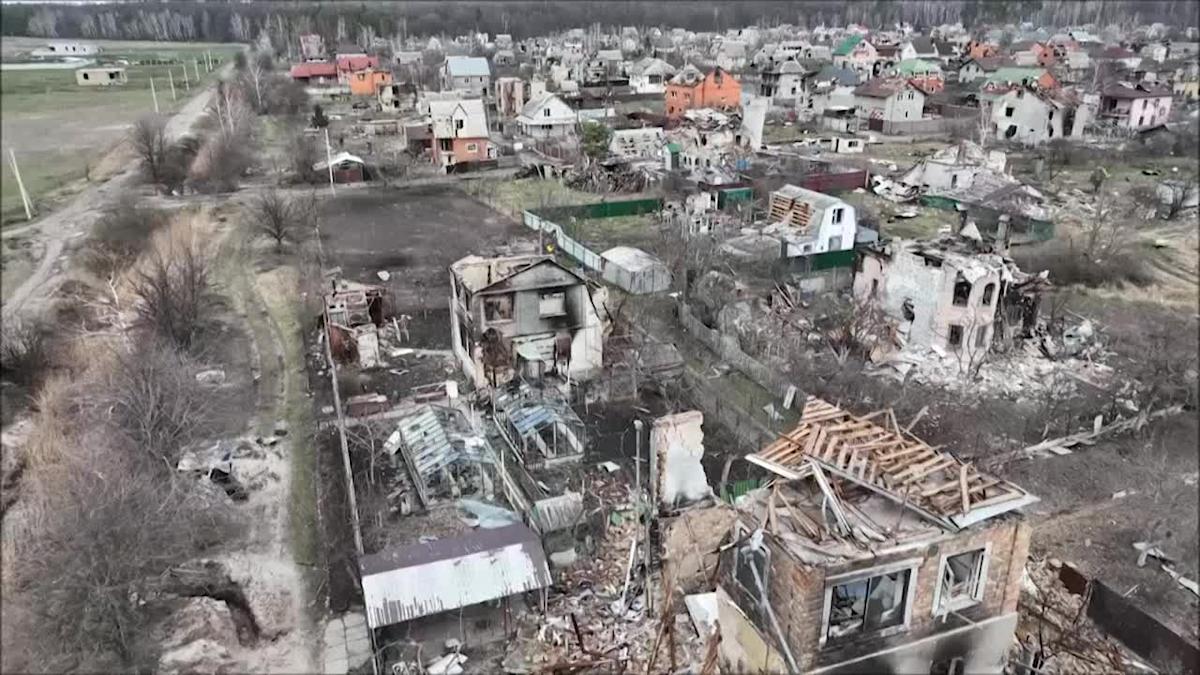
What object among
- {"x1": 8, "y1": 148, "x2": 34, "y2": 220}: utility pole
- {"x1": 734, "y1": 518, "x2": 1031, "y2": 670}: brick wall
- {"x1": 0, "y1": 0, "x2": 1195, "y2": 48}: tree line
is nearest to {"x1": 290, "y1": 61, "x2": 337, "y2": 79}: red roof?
{"x1": 0, "y1": 0, "x2": 1195, "y2": 48}: tree line

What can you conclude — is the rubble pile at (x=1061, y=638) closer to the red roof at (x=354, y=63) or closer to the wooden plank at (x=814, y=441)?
the wooden plank at (x=814, y=441)

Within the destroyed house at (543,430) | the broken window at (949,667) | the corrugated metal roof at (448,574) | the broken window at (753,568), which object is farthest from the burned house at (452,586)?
the broken window at (949,667)

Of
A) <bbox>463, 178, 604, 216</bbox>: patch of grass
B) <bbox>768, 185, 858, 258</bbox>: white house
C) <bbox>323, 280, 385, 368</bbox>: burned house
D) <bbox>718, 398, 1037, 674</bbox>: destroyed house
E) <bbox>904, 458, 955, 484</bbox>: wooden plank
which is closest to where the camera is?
<bbox>718, 398, 1037, 674</bbox>: destroyed house

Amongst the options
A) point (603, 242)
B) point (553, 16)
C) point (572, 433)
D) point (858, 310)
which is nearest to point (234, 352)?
point (572, 433)

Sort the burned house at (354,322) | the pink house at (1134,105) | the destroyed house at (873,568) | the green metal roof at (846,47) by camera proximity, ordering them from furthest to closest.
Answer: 1. the green metal roof at (846,47)
2. the pink house at (1134,105)
3. the burned house at (354,322)
4. the destroyed house at (873,568)

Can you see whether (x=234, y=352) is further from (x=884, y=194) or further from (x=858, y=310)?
(x=884, y=194)

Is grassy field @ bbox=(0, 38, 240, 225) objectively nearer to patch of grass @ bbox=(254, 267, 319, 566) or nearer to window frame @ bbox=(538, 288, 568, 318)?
patch of grass @ bbox=(254, 267, 319, 566)
